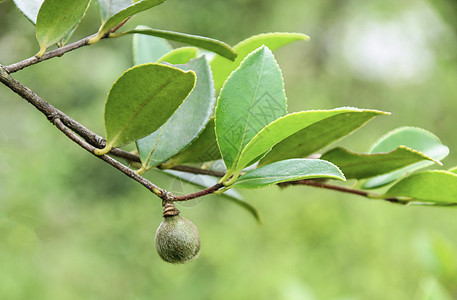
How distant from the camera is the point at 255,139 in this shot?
428 millimetres

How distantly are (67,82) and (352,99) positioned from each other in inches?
114

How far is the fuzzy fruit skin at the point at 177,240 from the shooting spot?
0.46 meters

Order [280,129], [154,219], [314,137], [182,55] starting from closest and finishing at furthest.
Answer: [280,129] → [314,137] → [182,55] → [154,219]

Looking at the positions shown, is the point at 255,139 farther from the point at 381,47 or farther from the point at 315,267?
the point at 381,47

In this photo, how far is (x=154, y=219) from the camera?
3.60 m

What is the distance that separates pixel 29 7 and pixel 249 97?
0.26 metres

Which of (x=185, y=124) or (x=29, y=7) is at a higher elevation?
(x=29, y=7)

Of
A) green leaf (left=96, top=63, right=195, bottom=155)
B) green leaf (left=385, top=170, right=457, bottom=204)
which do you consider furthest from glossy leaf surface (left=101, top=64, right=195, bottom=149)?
green leaf (left=385, top=170, right=457, bottom=204)

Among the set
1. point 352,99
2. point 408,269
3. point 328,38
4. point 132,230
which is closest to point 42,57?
point 408,269

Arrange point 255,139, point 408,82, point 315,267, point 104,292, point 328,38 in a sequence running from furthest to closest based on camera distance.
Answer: point 328,38, point 408,82, point 104,292, point 315,267, point 255,139

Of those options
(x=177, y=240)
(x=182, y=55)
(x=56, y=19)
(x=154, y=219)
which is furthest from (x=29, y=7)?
(x=154, y=219)

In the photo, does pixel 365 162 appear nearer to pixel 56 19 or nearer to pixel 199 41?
pixel 199 41

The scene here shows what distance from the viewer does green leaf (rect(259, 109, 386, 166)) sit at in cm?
50

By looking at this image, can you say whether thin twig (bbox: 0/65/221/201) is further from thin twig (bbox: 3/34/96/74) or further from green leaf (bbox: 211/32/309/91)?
green leaf (bbox: 211/32/309/91)
